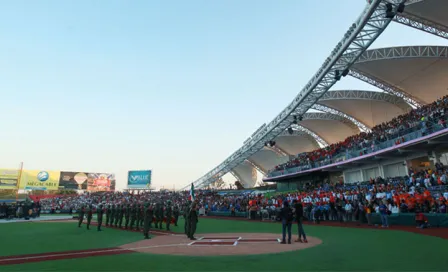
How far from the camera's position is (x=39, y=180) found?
72.6 meters

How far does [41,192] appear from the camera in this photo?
270 feet

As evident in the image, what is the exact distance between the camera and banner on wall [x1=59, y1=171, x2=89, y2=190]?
74.4 meters

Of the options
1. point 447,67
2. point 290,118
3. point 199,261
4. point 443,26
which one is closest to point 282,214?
point 199,261

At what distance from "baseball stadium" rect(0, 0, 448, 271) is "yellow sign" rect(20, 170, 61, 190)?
1331 inches

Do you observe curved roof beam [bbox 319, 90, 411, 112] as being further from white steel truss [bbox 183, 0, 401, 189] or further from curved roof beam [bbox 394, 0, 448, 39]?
curved roof beam [bbox 394, 0, 448, 39]

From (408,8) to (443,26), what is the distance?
154 inches

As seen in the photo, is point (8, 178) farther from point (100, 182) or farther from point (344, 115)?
point (344, 115)

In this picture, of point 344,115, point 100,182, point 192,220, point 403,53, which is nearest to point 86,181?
point 100,182

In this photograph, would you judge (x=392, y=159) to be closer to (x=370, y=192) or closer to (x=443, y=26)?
(x=370, y=192)

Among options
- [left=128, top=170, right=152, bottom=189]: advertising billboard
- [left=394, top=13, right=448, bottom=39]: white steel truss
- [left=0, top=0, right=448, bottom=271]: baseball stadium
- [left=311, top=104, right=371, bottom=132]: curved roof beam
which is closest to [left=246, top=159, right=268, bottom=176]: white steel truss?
[left=0, top=0, right=448, bottom=271]: baseball stadium

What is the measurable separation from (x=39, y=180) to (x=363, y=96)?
77411 millimetres

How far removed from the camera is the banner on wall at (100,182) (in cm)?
7756

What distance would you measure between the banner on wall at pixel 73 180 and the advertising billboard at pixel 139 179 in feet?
48.5

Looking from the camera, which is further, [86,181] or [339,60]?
[86,181]
